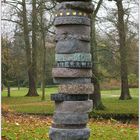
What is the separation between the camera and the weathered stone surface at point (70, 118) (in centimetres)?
652

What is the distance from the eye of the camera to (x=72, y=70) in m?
6.64

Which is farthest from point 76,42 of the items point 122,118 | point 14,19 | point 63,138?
point 14,19

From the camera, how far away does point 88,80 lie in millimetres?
6766

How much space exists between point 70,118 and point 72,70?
79 centimetres

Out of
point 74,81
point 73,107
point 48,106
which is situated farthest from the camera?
point 48,106

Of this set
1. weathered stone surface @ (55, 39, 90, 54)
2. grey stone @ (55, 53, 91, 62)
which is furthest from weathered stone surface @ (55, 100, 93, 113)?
weathered stone surface @ (55, 39, 90, 54)

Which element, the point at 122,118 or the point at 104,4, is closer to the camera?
the point at 122,118

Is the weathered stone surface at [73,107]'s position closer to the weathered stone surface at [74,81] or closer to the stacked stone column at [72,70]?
the stacked stone column at [72,70]

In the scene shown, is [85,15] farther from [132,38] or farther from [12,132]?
[132,38]

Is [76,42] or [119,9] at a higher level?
[119,9]

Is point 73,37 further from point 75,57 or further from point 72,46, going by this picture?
point 75,57

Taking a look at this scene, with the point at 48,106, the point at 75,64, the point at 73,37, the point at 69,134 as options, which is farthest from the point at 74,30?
the point at 48,106

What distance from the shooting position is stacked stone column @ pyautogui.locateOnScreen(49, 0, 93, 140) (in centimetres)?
657

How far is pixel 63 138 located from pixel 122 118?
46.1ft
